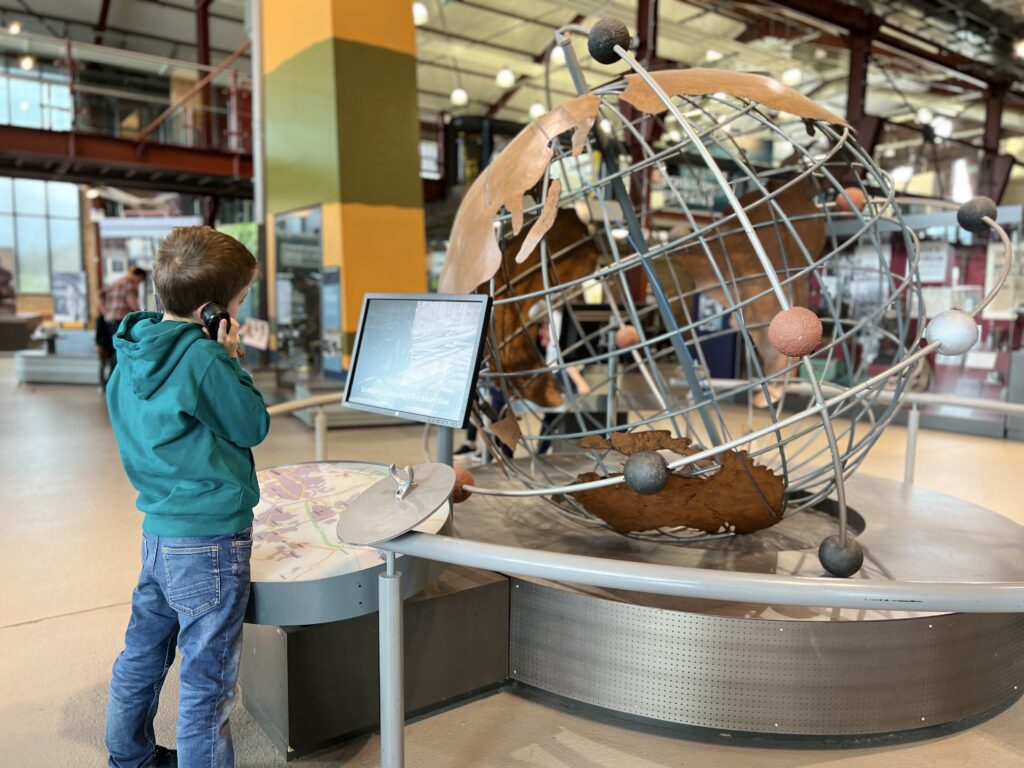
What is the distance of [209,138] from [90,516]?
288 inches

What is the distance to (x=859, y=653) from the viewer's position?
1.75 m

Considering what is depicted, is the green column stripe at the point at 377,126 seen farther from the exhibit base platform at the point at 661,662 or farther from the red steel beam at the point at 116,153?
the exhibit base platform at the point at 661,662

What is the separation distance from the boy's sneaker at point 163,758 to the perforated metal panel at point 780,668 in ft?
3.16

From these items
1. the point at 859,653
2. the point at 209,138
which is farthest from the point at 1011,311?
the point at 209,138

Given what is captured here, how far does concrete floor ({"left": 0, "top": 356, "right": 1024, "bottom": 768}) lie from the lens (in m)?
1.71

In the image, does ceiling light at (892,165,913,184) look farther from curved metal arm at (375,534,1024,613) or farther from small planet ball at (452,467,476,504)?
curved metal arm at (375,534,1024,613)

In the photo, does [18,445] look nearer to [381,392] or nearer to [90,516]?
[90,516]

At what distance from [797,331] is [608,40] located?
2.75 feet

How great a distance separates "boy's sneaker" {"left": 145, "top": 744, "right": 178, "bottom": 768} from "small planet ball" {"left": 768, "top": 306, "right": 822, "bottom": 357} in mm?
1588

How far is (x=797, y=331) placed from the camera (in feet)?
4.64

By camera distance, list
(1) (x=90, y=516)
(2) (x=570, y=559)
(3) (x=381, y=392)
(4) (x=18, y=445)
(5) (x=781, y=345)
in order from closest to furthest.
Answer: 1. (2) (x=570, y=559)
2. (5) (x=781, y=345)
3. (3) (x=381, y=392)
4. (1) (x=90, y=516)
5. (4) (x=18, y=445)

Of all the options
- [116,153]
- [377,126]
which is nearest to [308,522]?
[377,126]

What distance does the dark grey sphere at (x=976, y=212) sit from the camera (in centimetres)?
221

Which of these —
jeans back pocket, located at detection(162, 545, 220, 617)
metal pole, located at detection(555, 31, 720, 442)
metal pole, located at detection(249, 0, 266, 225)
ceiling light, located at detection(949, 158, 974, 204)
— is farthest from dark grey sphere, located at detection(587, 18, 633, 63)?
ceiling light, located at detection(949, 158, 974, 204)
